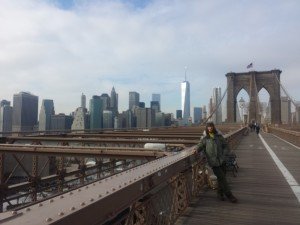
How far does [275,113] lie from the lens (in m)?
143

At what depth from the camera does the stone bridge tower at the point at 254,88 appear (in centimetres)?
14162

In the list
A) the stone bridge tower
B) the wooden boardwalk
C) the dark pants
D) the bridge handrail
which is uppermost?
the stone bridge tower

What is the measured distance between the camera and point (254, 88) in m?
143

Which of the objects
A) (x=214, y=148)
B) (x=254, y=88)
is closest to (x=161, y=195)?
(x=214, y=148)

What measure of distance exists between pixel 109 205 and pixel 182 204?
3.87 meters

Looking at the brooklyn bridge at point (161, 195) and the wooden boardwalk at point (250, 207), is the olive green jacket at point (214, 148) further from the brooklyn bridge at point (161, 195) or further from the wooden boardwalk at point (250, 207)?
the wooden boardwalk at point (250, 207)

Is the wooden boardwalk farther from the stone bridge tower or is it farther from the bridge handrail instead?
the stone bridge tower

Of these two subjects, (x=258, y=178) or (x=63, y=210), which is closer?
(x=63, y=210)

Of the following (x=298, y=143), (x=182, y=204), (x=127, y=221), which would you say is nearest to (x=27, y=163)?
(x=298, y=143)

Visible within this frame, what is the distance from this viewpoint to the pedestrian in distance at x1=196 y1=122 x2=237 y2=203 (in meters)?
8.07

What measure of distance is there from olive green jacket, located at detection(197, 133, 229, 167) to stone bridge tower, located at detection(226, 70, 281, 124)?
13612cm

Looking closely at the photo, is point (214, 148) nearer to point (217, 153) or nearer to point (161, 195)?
point (217, 153)

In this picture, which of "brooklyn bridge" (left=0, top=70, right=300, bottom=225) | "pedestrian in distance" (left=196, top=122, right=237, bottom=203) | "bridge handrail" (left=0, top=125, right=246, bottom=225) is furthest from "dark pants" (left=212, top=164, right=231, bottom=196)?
"bridge handrail" (left=0, top=125, right=246, bottom=225)

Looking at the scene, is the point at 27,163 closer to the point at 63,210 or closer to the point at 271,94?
the point at 63,210
